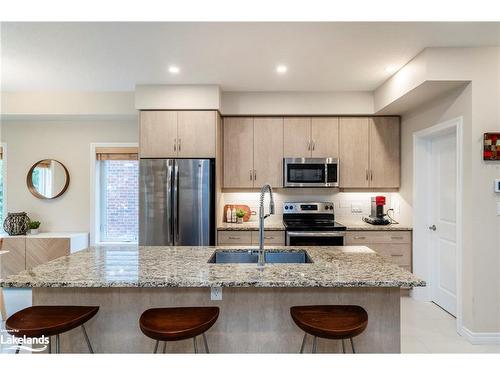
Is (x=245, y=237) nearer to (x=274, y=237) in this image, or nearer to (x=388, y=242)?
(x=274, y=237)

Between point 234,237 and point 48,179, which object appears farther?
point 48,179

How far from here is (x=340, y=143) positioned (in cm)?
402

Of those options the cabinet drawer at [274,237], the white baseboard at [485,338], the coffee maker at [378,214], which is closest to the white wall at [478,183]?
the white baseboard at [485,338]

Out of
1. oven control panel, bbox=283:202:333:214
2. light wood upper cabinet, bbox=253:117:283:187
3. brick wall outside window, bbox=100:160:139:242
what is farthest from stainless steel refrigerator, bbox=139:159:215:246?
oven control panel, bbox=283:202:333:214

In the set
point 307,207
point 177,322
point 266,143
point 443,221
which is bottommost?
point 177,322

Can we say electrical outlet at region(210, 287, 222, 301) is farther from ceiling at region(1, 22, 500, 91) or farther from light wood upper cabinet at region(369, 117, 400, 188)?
light wood upper cabinet at region(369, 117, 400, 188)

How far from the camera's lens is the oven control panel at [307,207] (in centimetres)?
420

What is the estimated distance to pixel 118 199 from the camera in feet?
14.7

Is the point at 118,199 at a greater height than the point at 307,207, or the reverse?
the point at 118,199

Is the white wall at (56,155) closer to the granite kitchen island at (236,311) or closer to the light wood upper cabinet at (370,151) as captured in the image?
the granite kitchen island at (236,311)

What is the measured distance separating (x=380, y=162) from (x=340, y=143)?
59 centimetres

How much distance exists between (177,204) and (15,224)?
2438 mm

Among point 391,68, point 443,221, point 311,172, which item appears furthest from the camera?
point 311,172

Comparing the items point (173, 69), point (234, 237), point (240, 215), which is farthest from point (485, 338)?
point (173, 69)
